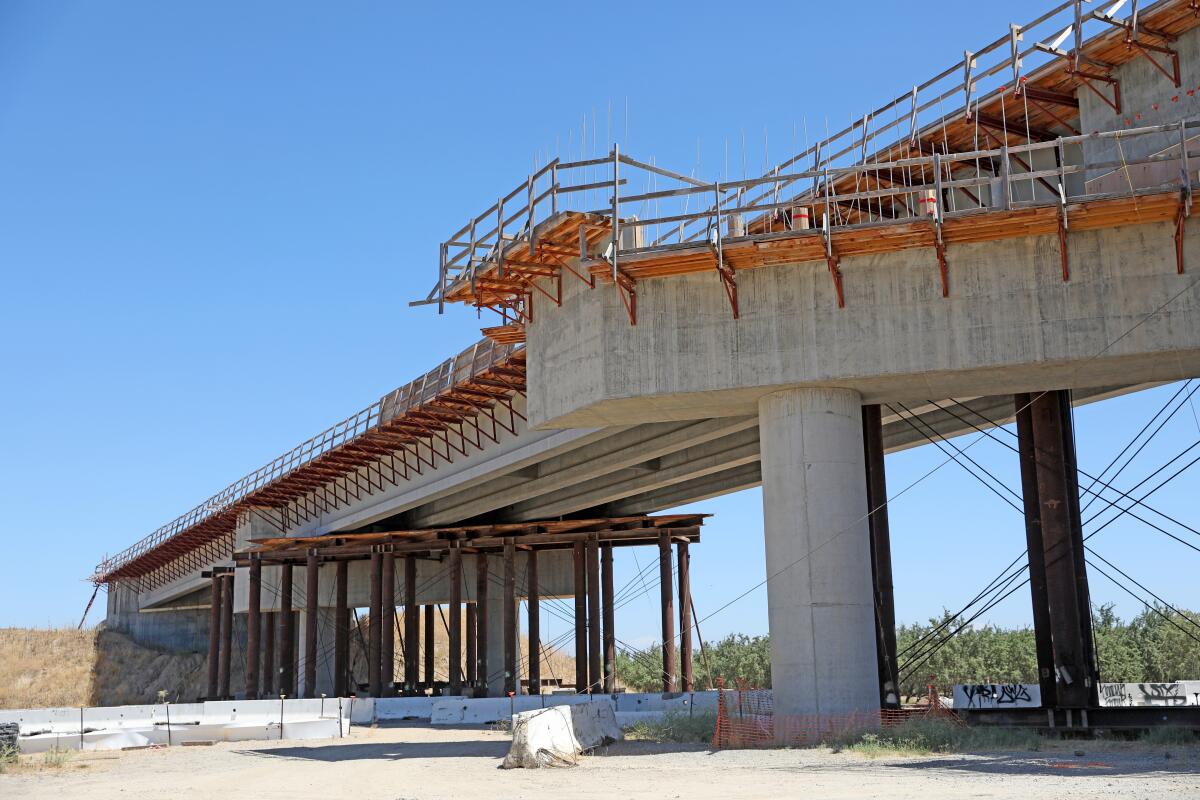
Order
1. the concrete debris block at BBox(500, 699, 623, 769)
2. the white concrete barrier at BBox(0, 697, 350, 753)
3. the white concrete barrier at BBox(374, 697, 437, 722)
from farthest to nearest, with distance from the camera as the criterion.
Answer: the white concrete barrier at BBox(374, 697, 437, 722), the white concrete barrier at BBox(0, 697, 350, 753), the concrete debris block at BBox(500, 699, 623, 769)

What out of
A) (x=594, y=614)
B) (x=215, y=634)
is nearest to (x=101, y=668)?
(x=215, y=634)

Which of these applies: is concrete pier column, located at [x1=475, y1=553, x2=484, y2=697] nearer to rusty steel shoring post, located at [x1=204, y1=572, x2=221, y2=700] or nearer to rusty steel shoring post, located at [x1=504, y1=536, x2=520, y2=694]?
rusty steel shoring post, located at [x1=504, y1=536, x2=520, y2=694]

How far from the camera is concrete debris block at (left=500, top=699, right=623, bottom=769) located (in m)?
19.8

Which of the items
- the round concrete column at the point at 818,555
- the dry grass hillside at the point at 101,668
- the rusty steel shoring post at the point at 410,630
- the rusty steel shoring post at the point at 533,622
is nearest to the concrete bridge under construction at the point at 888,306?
the round concrete column at the point at 818,555

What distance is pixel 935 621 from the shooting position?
6712cm

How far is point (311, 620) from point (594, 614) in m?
13.2

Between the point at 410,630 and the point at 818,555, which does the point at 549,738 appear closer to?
the point at 818,555

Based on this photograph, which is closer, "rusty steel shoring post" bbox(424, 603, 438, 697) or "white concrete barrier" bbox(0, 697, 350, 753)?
"white concrete barrier" bbox(0, 697, 350, 753)

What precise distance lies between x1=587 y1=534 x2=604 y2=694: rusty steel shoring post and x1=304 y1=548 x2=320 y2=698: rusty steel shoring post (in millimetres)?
12181

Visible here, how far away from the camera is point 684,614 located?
1852 inches

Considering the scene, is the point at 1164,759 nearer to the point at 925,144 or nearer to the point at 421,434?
the point at 925,144

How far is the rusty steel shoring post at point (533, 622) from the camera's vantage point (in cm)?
4594

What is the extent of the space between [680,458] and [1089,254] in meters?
18.4

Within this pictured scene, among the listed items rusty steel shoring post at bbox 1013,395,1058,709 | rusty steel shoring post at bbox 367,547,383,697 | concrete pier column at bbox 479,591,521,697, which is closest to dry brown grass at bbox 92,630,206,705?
concrete pier column at bbox 479,591,521,697
